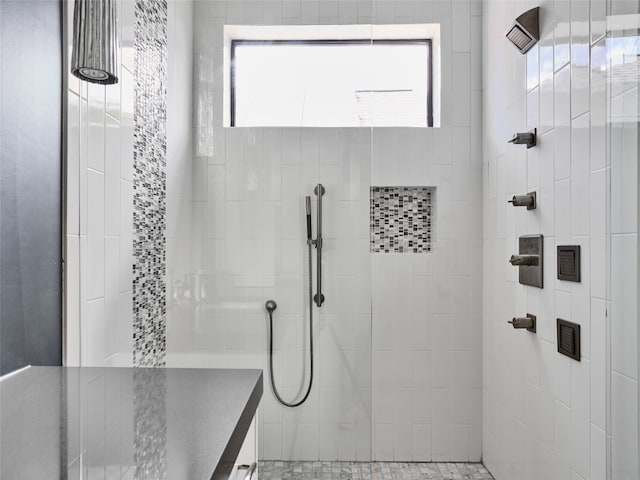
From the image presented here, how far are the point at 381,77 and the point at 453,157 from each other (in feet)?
1.69

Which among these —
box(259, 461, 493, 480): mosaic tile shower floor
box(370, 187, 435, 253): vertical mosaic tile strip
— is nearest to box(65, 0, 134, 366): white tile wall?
box(259, 461, 493, 480): mosaic tile shower floor

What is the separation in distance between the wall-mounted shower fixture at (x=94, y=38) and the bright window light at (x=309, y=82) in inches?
38.5

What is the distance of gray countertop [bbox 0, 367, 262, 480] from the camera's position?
0.57 metres

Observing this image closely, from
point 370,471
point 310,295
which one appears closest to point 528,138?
point 310,295

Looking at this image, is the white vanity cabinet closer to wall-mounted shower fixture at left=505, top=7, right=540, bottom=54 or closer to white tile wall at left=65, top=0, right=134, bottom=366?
white tile wall at left=65, top=0, right=134, bottom=366

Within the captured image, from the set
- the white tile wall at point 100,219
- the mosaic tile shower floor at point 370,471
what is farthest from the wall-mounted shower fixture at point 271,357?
the white tile wall at point 100,219

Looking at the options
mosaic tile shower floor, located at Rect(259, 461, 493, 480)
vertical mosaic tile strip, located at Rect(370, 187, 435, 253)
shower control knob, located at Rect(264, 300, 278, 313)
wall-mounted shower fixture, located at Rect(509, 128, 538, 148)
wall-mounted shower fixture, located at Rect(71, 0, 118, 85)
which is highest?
wall-mounted shower fixture, located at Rect(71, 0, 118, 85)

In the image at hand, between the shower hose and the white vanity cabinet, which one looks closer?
the white vanity cabinet

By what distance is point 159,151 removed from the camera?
1922 millimetres

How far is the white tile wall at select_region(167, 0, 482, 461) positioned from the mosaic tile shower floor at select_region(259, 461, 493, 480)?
40 mm

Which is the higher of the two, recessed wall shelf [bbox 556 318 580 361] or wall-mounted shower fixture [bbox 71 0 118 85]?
wall-mounted shower fixture [bbox 71 0 118 85]

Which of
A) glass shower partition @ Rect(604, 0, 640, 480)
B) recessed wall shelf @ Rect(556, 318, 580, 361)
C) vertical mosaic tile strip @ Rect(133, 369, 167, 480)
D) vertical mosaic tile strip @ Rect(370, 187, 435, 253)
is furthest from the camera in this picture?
vertical mosaic tile strip @ Rect(370, 187, 435, 253)

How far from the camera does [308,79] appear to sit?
218 cm

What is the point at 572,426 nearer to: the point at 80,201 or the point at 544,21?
the point at 544,21
